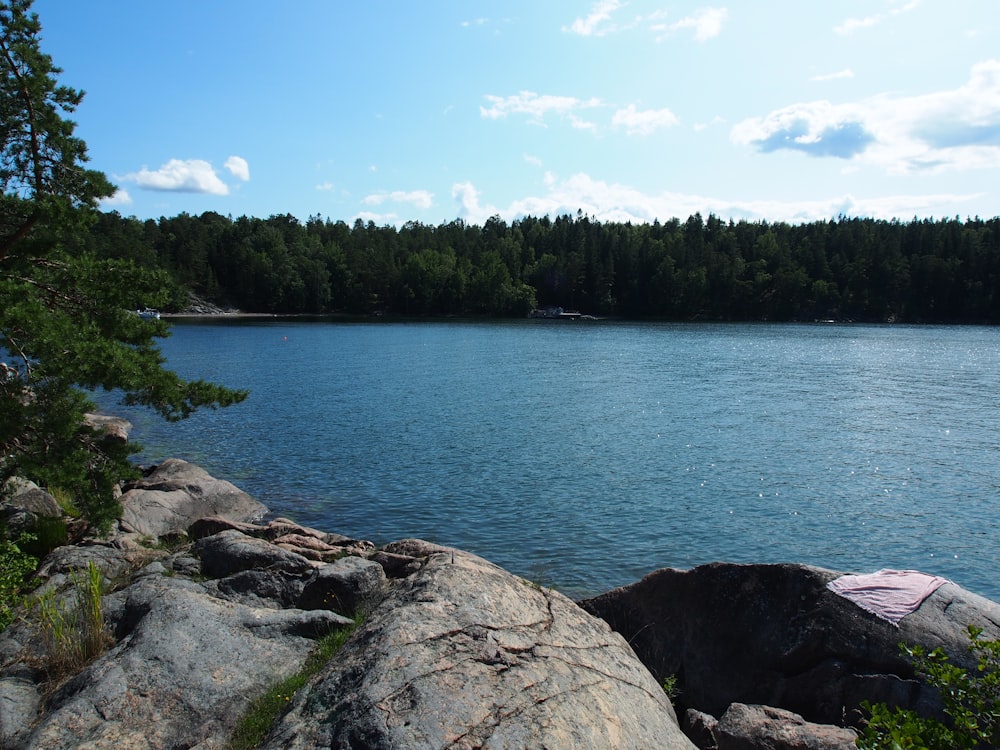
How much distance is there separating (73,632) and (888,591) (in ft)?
37.2

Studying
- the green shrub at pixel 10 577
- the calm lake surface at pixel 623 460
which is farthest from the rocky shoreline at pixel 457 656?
the calm lake surface at pixel 623 460

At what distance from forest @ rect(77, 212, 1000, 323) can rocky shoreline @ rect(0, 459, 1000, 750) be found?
16222 centimetres

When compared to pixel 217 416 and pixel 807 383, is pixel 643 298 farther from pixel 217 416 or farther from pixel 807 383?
pixel 217 416

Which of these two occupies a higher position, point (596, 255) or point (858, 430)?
point (596, 255)

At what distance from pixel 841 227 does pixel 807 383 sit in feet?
498

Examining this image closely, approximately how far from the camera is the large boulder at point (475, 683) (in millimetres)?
6512

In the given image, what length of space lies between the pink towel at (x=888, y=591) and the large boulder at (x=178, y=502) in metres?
14.7

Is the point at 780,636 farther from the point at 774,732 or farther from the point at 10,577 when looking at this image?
the point at 10,577

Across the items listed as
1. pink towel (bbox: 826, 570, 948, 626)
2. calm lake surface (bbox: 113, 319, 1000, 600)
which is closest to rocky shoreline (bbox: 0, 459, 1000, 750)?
pink towel (bbox: 826, 570, 948, 626)

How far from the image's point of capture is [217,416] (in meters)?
39.2

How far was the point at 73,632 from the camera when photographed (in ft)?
31.8

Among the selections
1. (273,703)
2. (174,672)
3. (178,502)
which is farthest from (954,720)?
(178,502)

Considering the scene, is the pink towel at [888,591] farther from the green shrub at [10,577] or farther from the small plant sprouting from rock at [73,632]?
the green shrub at [10,577]

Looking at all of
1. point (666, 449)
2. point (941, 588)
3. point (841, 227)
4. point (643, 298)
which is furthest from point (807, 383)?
point (841, 227)
